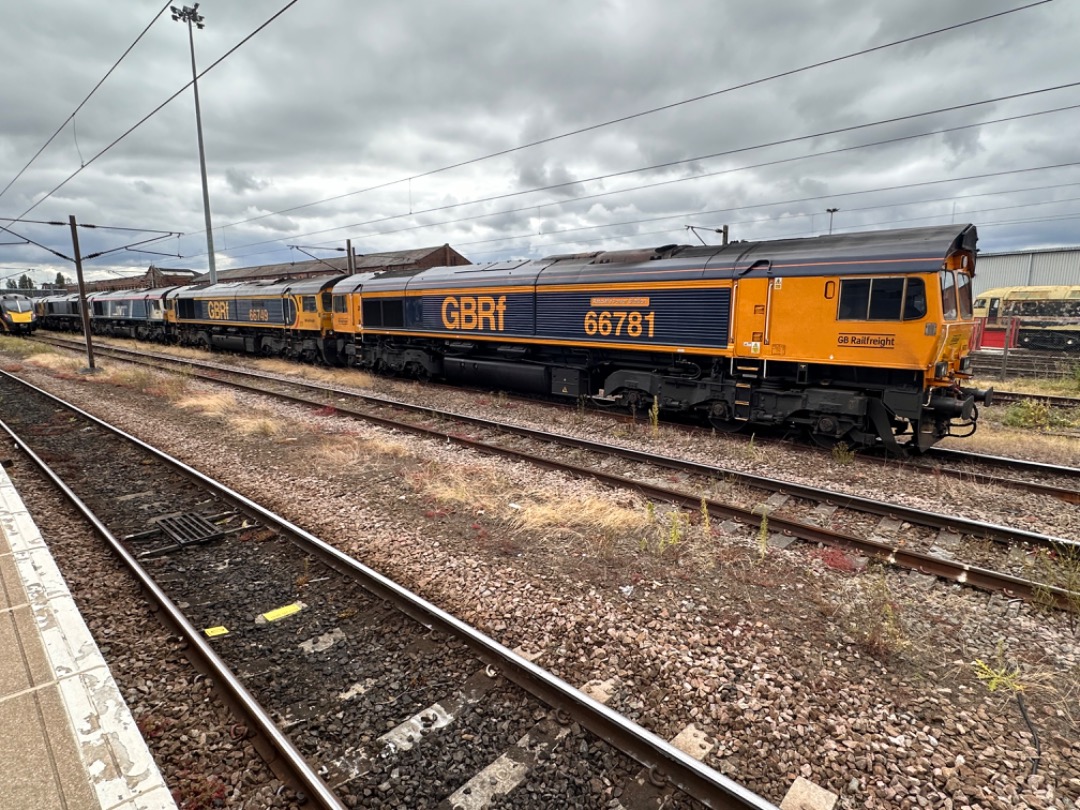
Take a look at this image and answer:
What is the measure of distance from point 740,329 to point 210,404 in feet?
42.6

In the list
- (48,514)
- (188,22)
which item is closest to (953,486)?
(48,514)

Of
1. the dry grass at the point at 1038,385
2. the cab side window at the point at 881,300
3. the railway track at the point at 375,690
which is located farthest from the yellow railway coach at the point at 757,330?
the railway track at the point at 375,690

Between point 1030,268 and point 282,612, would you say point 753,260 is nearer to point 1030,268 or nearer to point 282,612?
point 282,612

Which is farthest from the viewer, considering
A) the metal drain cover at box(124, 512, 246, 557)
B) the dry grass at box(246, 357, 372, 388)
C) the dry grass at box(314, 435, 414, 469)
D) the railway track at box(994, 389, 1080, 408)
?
the dry grass at box(246, 357, 372, 388)

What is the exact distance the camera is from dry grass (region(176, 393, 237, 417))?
13938 mm

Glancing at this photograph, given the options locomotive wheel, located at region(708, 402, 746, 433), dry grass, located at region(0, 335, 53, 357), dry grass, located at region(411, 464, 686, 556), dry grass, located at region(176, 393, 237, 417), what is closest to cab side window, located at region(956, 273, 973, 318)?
locomotive wheel, located at region(708, 402, 746, 433)

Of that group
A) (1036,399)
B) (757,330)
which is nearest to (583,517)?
(757,330)

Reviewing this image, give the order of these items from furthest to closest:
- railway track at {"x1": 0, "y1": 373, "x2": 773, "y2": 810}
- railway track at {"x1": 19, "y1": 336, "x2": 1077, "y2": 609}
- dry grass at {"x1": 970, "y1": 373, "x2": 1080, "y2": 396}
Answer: dry grass at {"x1": 970, "y1": 373, "x2": 1080, "y2": 396}, railway track at {"x1": 19, "y1": 336, "x2": 1077, "y2": 609}, railway track at {"x1": 0, "y1": 373, "x2": 773, "y2": 810}

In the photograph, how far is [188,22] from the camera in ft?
117

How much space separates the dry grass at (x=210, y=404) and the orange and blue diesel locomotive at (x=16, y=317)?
38722mm

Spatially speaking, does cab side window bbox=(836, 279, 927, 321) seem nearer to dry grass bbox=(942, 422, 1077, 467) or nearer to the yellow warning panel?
dry grass bbox=(942, 422, 1077, 467)

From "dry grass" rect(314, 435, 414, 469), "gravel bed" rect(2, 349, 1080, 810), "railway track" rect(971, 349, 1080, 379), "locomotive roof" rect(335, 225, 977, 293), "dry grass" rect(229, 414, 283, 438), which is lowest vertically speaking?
"gravel bed" rect(2, 349, 1080, 810)

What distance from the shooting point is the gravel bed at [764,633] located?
346cm

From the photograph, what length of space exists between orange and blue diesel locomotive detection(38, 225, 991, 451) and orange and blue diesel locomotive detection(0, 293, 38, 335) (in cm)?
4081
